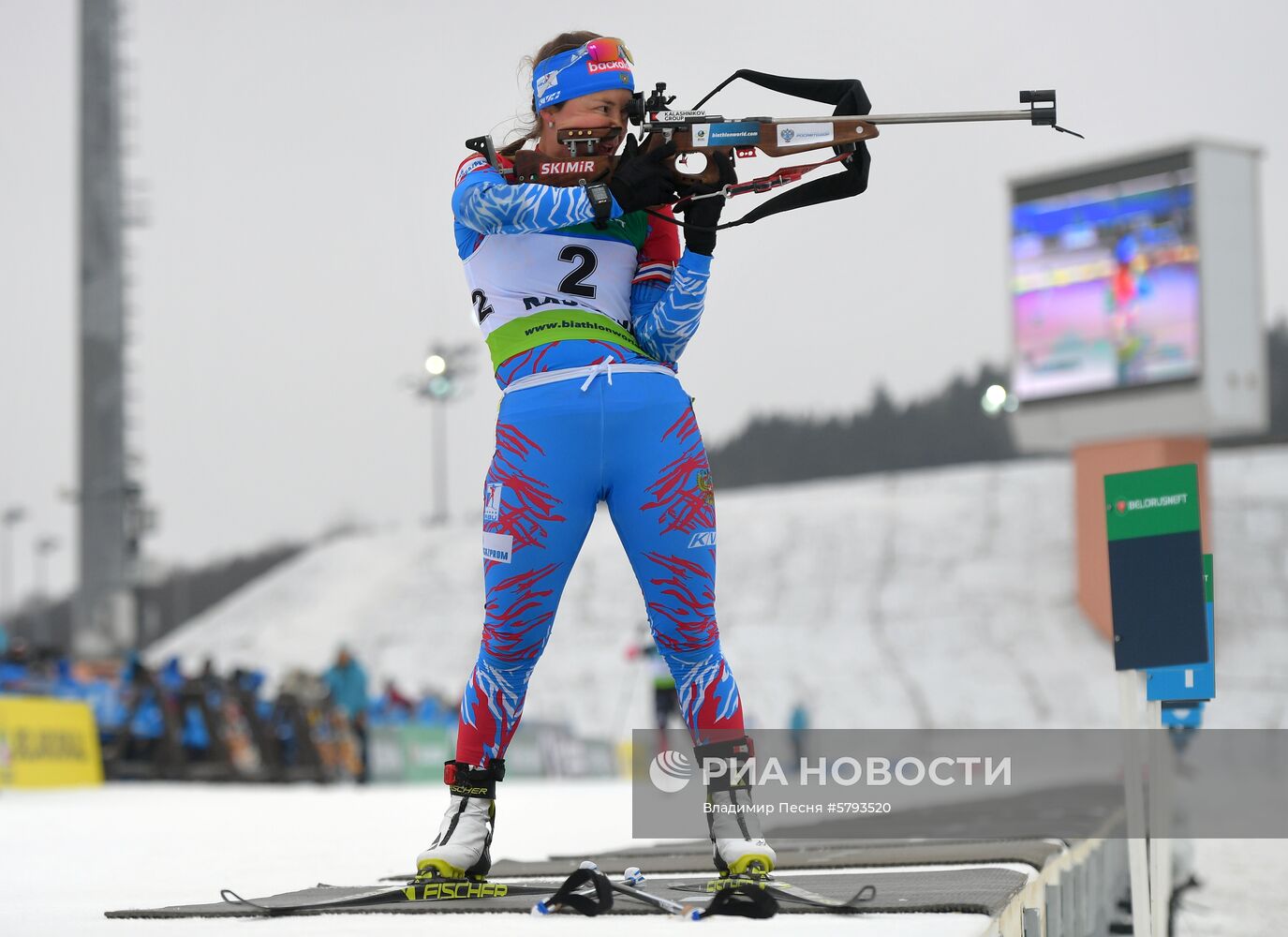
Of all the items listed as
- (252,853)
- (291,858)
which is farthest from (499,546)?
(252,853)

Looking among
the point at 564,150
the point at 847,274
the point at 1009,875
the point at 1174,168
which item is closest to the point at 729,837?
the point at 1009,875

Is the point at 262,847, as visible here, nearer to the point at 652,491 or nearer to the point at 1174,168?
the point at 652,491

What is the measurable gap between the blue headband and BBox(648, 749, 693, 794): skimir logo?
151 centimetres

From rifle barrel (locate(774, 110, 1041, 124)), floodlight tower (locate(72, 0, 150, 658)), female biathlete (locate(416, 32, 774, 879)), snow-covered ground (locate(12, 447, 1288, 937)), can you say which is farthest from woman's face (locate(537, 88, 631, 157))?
floodlight tower (locate(72, 0, 150, 658))

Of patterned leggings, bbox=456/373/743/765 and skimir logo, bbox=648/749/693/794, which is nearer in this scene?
patterned leggings, bbox=456/373/743/765

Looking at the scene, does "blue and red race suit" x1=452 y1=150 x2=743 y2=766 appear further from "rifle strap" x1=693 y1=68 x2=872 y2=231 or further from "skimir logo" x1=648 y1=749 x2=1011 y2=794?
"skimir logo" x1=648 y1=749 x2=1011 y2=794

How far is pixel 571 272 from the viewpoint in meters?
3.35

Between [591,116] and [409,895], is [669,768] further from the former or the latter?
[591,116]

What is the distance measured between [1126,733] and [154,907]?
2181 mm

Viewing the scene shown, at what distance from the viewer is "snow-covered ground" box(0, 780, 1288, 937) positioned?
2711 mm

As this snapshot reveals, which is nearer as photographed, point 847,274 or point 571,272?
point 571,272

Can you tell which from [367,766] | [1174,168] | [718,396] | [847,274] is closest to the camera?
[367,766]

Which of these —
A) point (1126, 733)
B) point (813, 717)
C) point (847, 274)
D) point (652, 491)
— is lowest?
point (813, 717)

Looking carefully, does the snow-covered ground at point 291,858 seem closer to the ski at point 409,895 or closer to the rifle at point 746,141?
the ski at point 409,895
